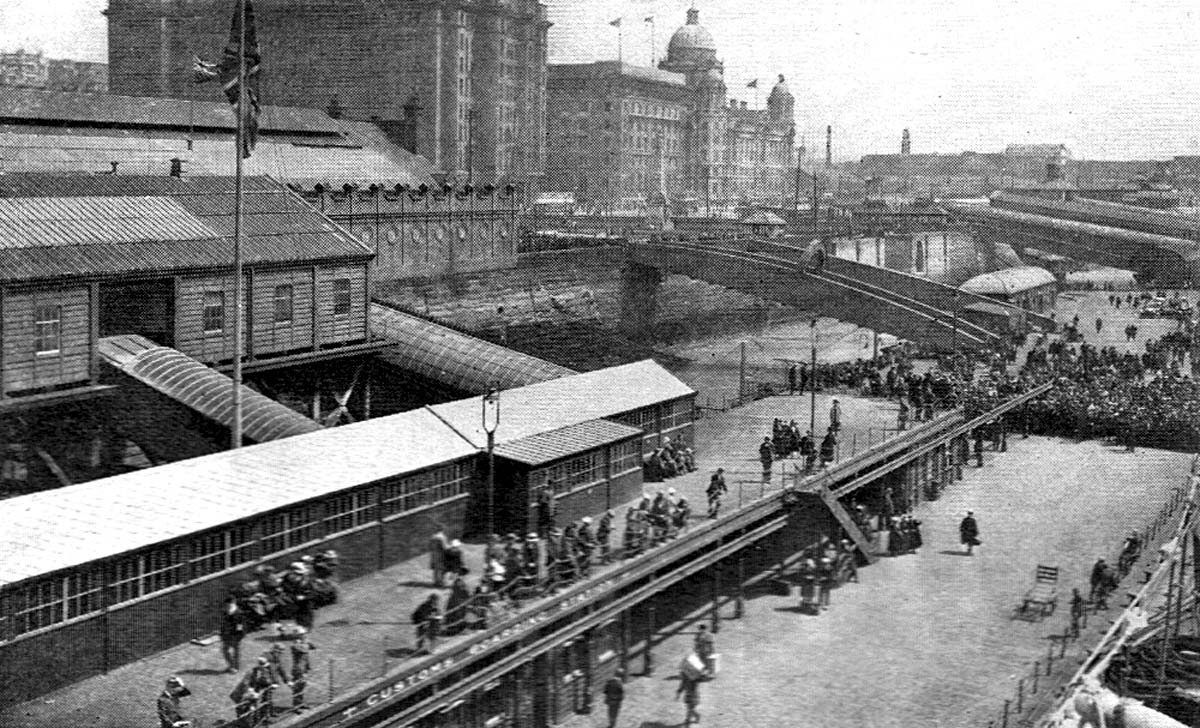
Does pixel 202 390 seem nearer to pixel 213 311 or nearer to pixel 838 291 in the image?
pixel 213 311

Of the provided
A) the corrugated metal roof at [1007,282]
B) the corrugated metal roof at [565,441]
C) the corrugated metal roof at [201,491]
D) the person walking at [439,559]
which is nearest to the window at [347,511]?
the corrugated metal roof at [201,491]

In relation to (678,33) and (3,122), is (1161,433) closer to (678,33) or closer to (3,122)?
(3,122)

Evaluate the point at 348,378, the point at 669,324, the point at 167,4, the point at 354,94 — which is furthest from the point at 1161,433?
the point at 167,4

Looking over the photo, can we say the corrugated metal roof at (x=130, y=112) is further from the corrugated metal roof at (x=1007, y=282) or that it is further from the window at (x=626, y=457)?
the corrugated metal roof at (x=1007, y=282)

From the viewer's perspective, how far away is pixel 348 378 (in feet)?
139

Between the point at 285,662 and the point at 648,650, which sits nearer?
the point at 285,662

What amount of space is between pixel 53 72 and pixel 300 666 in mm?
151329

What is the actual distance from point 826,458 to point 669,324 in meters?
47.1

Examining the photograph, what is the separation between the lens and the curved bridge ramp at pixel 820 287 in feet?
238

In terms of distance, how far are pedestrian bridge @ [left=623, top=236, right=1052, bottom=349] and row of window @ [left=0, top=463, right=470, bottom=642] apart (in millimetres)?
49812

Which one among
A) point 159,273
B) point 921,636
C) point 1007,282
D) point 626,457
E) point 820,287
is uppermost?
point 159,273

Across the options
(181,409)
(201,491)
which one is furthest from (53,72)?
(201,491)

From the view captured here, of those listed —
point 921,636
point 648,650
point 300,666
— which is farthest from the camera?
point 921,636

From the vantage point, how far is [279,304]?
38781 millimetres
